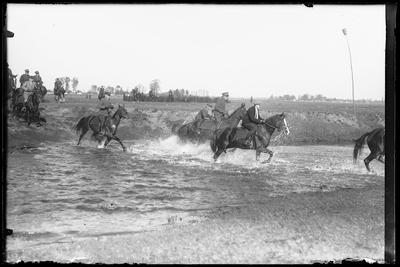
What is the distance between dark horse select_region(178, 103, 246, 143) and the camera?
6797 millimetres

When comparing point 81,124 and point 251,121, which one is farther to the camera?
point 251,121

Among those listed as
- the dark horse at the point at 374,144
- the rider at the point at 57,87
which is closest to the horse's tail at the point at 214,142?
the dark horse at the point at 374,144

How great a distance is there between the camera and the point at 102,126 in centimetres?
670

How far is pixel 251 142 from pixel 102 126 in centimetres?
266

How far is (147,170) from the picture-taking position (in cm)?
678

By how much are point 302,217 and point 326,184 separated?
0.76 metres

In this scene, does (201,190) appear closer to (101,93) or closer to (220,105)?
(220,105)

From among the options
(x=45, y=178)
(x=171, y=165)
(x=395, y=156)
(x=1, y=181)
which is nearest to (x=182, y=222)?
(x=171, y=165)

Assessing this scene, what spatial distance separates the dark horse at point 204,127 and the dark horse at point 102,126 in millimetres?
1095

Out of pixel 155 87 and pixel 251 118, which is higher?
pixel 155 87

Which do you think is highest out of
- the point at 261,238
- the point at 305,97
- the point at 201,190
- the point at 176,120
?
the point at 305,97

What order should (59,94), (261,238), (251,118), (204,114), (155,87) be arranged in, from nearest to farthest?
(261,238) < (59,94) < (155,87) < (204,114) < (251,118)

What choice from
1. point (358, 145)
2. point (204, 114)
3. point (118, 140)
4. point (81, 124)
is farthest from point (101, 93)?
point (358, 145)

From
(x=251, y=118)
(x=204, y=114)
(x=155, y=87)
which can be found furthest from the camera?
(x=251, y=118)
